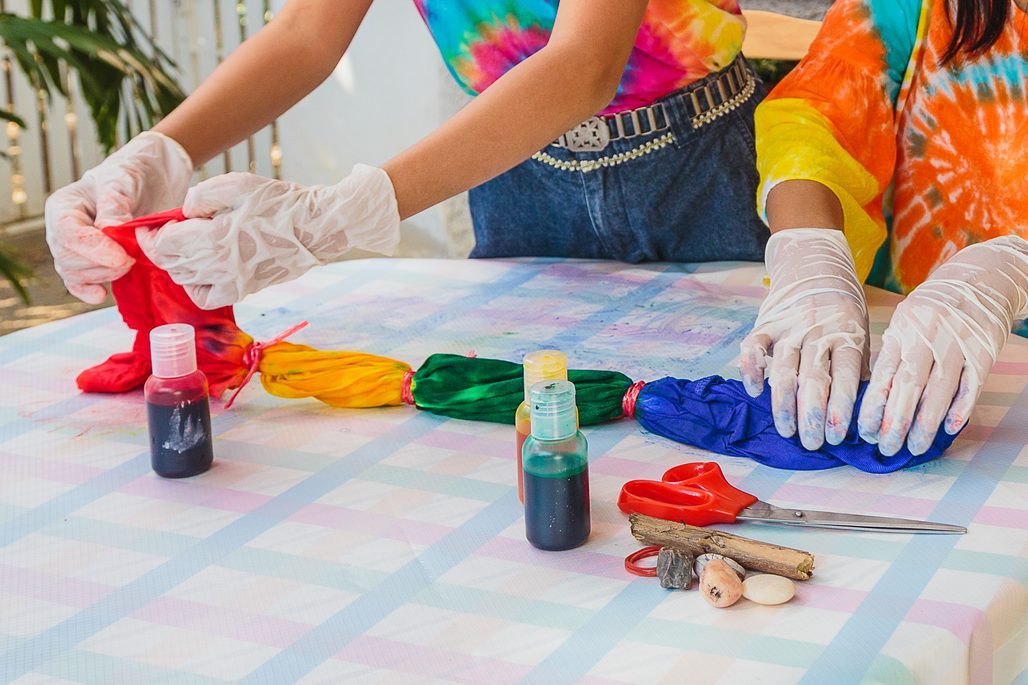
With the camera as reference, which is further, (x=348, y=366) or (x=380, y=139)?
(x=380, y=139)

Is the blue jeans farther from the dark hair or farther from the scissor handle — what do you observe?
the scissor handle

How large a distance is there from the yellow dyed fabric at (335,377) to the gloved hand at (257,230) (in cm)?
10

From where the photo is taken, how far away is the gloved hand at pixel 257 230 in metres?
1.34

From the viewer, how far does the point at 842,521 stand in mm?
1068

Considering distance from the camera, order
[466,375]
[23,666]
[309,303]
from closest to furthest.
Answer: [23,666], [466,375], [309,303]

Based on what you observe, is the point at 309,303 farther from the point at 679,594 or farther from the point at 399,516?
the point at 679,594

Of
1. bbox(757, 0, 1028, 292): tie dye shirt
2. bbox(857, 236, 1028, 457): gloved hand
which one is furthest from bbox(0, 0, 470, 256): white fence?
bbox(857, 236, 1028, 457): gloved hand

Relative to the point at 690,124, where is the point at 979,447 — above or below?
below

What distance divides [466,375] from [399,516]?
0.28 m

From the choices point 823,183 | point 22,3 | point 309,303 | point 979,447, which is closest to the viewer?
point 979,447

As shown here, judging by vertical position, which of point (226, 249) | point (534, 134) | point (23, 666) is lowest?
point (23, 666)

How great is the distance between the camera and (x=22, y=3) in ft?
15.7

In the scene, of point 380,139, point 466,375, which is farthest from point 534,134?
point 380,139

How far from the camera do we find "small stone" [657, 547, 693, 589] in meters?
0.99
